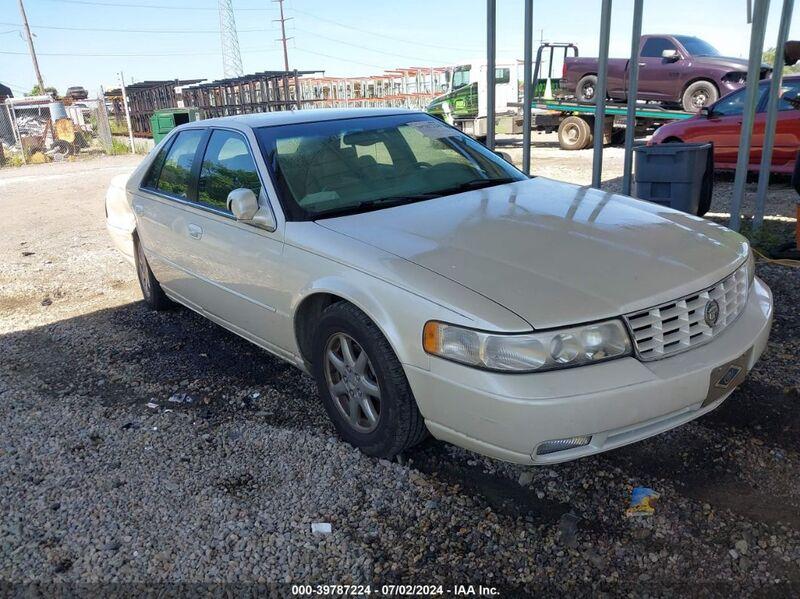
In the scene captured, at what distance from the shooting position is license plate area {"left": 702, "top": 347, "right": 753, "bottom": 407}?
2633 mm

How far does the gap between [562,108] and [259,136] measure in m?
14.7

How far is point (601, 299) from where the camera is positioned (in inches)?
100

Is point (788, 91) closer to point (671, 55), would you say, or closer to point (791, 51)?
point (791, 51)

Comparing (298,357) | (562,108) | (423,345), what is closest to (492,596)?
(423,345)

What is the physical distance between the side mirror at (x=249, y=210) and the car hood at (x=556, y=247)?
33 centimetres

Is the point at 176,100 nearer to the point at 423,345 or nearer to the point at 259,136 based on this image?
the point at 259,136

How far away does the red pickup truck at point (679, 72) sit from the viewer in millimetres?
15078

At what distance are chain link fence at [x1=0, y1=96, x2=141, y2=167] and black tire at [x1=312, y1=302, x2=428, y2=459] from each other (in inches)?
902

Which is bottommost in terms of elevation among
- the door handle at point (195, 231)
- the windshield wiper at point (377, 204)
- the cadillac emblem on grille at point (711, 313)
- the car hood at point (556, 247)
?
the cadillac emblem on grille at point (711, 313)

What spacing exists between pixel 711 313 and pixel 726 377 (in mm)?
261

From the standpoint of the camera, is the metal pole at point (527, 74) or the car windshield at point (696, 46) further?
the car windshield at point (696, 46)

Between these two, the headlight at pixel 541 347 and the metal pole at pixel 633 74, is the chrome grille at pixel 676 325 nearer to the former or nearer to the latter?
the headlight at pixel 541 347

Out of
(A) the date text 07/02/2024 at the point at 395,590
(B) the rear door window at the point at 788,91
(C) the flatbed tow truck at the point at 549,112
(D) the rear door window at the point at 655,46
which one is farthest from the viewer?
(C) the flatbed tow truck at the point at 549,112

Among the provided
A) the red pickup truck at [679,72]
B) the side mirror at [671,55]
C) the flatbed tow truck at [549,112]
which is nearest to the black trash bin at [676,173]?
the flatbed tow truck at [549,112]
